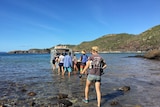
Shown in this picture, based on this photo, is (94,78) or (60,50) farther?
(60,50)

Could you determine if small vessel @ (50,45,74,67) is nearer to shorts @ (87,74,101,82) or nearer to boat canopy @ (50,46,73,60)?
boat canopy @ (50,46,73,60)

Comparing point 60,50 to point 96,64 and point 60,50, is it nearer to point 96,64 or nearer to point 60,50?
point 60,50

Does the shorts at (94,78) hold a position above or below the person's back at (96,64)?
below

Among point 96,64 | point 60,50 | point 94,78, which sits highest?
point 60,50

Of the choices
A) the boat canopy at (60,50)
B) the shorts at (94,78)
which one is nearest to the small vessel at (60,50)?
the boat canopy at (60,50)

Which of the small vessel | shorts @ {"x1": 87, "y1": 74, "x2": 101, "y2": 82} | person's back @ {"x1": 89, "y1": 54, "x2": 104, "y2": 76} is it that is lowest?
shorts @ {"x1": 87, "y1": 74, "x2": 101, "y2": 82}

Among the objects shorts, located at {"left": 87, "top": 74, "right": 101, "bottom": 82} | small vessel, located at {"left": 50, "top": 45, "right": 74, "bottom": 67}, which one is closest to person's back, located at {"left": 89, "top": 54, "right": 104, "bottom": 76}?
shorts, located at {"left": 87, "top": 74, "right": 101, "bottom": 82}

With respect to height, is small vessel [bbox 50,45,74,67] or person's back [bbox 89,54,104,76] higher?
small vessel [bbox 50,45,74,67]

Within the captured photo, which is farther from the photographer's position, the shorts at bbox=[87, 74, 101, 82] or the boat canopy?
the boat canopy

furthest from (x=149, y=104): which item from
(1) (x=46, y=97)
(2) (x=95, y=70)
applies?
(1) (x=46, y=97)

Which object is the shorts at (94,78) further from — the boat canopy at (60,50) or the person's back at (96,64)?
the boat canopy at (60,50)

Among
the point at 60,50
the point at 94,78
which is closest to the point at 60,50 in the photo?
the point at 60,50

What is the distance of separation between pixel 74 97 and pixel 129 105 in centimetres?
291

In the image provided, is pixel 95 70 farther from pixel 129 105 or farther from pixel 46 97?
pixel 46 97
